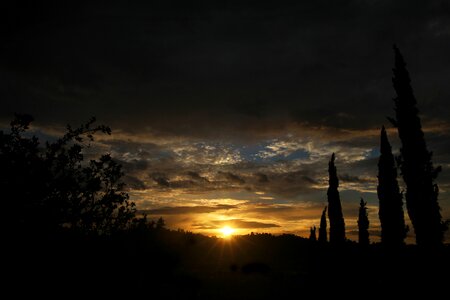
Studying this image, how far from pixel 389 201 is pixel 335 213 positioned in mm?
8404

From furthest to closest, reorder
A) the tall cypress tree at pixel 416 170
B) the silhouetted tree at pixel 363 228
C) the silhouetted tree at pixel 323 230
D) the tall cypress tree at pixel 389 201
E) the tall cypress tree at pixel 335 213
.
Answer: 1. the silhouetted tree at pixel 323 230
2. the silhouetted tree at pixel 363 228
3. the tall cypress tree at pixel 335 213
4. the tall cypress tree at pixel 389 201
5. the tall cypress tree at pixel 416 170

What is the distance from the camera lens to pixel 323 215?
188 ft

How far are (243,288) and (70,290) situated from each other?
33184 millimetres

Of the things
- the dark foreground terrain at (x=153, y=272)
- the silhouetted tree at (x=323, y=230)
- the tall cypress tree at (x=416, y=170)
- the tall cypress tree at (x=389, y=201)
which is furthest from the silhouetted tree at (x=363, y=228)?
the tall cypress tree at (x=416, y=170)

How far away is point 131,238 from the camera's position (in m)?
15.7

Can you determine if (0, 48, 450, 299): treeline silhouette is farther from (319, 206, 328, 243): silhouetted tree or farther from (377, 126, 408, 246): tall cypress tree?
(319, 206, 328, 243): silhouetted tree

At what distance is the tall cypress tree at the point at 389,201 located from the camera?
1396 inches

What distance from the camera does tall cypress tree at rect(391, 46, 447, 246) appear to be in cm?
2512

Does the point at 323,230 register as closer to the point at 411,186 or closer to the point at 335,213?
the point at 335,213

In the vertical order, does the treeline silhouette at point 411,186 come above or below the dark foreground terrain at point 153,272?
above

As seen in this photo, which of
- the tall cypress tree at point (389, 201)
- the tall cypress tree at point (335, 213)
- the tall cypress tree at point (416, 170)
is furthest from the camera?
the tall cypress tree at point (335, 213)

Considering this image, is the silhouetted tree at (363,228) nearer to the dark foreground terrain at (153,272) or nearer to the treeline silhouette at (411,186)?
the dark foreground terrain at (153,272)

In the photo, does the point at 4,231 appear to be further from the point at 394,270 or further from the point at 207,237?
the point at 207,237

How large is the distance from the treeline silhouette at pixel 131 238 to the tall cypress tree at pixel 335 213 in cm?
12
